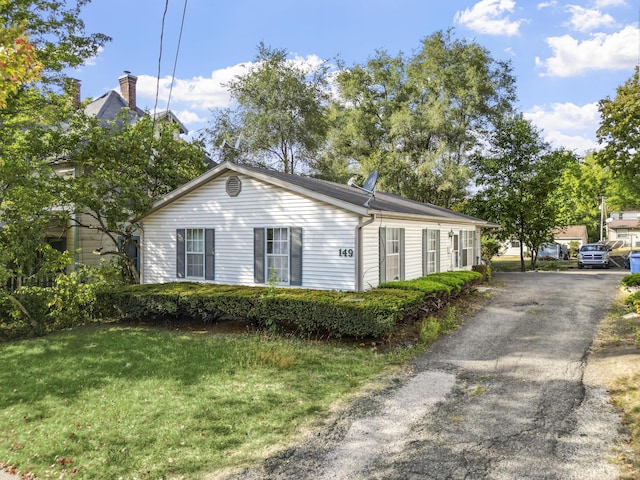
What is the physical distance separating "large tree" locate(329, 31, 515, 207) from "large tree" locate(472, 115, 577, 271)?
2.37 metres

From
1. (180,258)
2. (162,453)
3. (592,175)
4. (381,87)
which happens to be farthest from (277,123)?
(592,175)

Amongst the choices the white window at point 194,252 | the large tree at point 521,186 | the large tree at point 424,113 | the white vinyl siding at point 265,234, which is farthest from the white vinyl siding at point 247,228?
the large tree at point 424,113

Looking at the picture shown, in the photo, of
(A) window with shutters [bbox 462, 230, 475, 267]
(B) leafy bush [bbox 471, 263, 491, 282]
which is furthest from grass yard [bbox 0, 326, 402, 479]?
(B) leafy bush [bbox 471, 263, 491, 282]

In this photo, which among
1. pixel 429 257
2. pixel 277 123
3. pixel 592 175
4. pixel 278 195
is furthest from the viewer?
pixel 592 175

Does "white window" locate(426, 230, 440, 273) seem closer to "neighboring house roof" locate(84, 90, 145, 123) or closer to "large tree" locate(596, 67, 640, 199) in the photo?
"large tree" locate(596, 67, 640, 199)

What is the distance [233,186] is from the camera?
12.6m

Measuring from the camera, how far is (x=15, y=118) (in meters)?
12.2

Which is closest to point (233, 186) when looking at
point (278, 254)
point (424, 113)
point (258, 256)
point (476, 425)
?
point (258, 256)

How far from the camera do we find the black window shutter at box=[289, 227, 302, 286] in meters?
11.5

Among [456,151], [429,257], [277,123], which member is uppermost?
[277,123]

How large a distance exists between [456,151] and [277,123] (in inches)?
512

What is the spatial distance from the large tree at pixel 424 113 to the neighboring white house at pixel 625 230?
27.9 metres

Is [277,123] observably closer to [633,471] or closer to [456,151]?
[456,151]

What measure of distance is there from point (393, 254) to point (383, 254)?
73 centimetres
